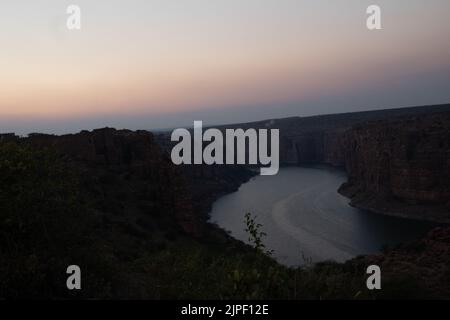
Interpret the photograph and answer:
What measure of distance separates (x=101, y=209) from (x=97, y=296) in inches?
764

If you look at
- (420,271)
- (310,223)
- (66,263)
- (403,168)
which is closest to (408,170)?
(403,168)

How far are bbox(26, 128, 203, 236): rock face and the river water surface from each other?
30.0 feet

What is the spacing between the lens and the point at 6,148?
1259 centimetres

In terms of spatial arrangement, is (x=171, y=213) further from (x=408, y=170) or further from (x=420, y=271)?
(x=408, y=170)

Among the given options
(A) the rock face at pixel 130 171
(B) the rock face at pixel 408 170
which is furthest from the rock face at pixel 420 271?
(B) the rock face at pixel 408 170

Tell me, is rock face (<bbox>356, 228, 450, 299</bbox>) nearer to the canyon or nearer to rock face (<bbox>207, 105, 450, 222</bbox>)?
the canyon

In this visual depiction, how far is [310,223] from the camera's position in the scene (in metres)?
54.2

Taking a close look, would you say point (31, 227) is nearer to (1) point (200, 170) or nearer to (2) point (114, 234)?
(2) point (114, 234)

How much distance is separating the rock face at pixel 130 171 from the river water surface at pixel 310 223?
9147 mm

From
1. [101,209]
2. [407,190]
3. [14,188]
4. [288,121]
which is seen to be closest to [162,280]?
[14,188]

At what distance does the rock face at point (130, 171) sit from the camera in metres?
34.5

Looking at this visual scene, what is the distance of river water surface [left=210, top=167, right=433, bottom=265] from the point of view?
42.5 meters

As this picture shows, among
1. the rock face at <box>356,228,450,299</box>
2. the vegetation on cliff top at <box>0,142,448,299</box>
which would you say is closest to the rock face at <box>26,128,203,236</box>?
the rock face at <box>356,228,450,299</box>

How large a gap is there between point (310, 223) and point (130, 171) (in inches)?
964
